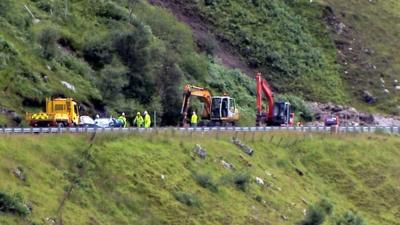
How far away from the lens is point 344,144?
8181 cm

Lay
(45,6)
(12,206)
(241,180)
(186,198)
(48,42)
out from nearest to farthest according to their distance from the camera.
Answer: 1. (12,206)
2. (186,198)
3. (241,180)
4. (48,42)
5. (45,6)

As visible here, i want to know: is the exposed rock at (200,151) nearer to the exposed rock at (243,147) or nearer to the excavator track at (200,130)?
the excavator track at (200,130)

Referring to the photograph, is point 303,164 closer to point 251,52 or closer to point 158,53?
point 158,53

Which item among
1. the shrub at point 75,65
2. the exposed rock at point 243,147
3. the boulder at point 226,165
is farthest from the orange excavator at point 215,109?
the boulder at point 226,165

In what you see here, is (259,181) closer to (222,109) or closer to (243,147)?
(243,147)

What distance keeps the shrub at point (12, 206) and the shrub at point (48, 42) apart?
99.7 feet

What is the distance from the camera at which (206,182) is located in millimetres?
62438

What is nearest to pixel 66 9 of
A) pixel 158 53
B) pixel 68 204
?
pixel 158 53

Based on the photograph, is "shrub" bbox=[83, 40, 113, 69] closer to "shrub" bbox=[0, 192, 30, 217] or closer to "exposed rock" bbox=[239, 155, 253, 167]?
"exposed rock" bbox=[239, 155, 253, 167]

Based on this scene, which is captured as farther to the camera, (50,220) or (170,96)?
(170,96)

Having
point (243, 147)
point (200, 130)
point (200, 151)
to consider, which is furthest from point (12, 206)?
point (243, 147)

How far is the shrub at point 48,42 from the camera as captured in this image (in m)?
80.5

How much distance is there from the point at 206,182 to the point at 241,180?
276cm

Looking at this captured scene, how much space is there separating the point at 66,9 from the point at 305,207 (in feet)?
102
